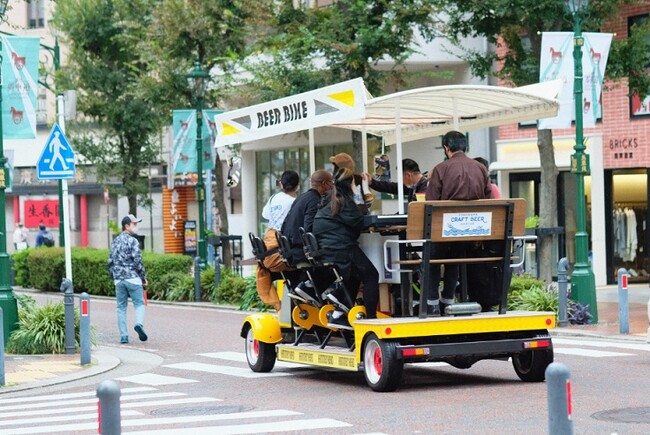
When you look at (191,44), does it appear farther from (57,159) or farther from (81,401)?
(81,401)

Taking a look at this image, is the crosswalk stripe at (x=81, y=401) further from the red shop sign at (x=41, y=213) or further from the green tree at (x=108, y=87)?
the red shop sign at (x=41, y=213)

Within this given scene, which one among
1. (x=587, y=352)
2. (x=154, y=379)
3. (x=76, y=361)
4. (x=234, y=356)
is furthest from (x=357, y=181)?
(x=76, y=361)

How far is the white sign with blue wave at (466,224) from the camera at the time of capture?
13.3 meters

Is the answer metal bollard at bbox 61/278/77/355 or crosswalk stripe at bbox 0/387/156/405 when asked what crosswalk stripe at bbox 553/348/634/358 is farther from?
metal bollard at bbox 61/278/77/355

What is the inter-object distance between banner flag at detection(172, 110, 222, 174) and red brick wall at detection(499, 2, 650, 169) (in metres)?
8.64

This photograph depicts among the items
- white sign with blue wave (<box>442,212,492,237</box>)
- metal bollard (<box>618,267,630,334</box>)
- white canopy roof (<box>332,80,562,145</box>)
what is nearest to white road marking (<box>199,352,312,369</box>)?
white canopy roof (<box>332,80,562,145</box>)

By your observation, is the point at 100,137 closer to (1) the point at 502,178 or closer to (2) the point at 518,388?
(1) the point at 502,178

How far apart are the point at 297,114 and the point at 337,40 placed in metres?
12.3

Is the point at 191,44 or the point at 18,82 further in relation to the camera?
the point at 191,44

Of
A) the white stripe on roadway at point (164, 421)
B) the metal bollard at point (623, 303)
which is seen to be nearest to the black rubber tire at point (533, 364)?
the white stripe on roadway at point (164, 421)

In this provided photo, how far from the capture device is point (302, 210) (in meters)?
14.9

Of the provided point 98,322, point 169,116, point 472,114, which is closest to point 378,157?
point 472,114

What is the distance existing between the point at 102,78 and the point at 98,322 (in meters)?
15.5

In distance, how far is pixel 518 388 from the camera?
13.3 metres
